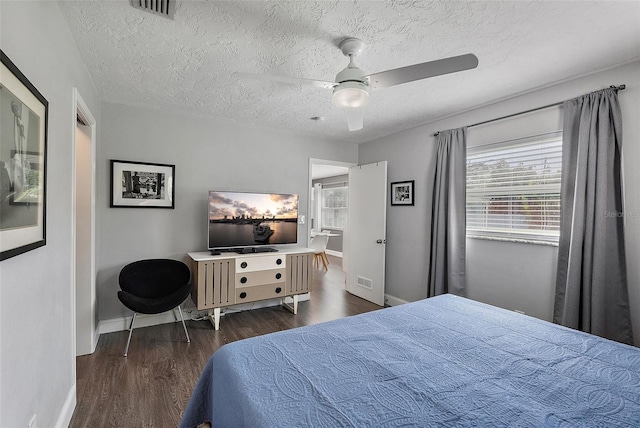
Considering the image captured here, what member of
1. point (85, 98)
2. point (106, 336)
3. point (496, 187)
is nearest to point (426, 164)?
point (496, 187)

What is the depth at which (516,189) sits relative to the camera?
289 cm

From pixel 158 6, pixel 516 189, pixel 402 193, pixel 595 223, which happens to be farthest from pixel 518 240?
pixel 158 6

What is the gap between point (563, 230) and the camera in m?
2.45

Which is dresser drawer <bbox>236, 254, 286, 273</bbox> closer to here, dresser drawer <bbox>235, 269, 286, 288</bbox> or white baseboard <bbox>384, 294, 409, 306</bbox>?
dresser drawer <bbox>235, 269, 286, 288</bbox>

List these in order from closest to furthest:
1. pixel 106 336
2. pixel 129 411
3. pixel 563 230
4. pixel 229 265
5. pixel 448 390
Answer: pixel 448 390
pixel 129 411
pixel 563 230
pixel 106 336
pixel 229 265

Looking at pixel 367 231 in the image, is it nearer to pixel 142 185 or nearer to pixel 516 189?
pixel 516 189

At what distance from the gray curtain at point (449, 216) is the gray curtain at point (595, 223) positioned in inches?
36.9

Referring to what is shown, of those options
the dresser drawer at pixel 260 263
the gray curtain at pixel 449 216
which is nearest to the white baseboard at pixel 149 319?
the dresser drawer at pixel 260 263

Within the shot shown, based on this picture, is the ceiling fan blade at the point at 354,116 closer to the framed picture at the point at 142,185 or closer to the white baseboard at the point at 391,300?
the framed picture at the point at 142,185

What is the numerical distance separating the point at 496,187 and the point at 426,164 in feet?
2.95

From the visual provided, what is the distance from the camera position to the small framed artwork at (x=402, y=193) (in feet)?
12.9

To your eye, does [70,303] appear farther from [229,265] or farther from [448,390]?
[448,390]

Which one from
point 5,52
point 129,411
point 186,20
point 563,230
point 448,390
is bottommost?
point 129,411

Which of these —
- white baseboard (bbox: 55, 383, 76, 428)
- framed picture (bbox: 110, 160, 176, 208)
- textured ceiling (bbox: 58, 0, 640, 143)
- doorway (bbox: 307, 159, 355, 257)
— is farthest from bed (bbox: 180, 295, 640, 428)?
doorway (bbox: 307, 159, 355, 257)
